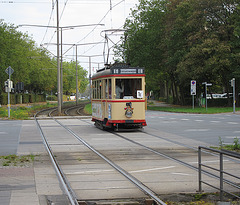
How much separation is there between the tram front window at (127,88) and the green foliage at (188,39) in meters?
22.6

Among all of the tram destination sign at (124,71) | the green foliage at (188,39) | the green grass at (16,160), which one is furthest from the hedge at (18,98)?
the green grass at (16,160)

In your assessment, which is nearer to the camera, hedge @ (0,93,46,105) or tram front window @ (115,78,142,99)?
tram front window @ (115,78,142,99)

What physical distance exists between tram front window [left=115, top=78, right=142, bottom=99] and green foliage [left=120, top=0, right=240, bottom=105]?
890 inches

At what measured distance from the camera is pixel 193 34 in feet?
174

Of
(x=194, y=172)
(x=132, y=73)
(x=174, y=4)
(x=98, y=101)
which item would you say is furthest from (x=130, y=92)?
(x=174, y=4)

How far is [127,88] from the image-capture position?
2189cm

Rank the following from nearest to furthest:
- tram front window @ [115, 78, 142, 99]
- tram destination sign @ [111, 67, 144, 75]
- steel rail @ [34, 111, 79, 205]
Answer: steel rail @ [34, 111, 79, 205], tram destination sign @ [111, 67, 144, 75], tram front window @ [115, 78, 142, 99]

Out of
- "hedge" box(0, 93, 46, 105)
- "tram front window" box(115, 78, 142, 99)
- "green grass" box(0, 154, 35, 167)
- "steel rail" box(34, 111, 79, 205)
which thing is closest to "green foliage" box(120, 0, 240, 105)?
"hedge" box(0, 93, 46, 105)

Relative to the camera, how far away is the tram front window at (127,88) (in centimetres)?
2159

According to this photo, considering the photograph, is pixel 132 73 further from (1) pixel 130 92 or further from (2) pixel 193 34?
(2) pixel 193 34

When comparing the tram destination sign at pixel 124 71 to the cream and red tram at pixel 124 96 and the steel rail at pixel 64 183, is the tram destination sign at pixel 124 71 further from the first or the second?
the steel rail at pixel 64 183

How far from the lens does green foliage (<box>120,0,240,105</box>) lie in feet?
158

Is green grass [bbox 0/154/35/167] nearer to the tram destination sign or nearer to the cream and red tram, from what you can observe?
the cream and red tram

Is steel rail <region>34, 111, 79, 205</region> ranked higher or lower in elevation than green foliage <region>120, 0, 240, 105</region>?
lower
